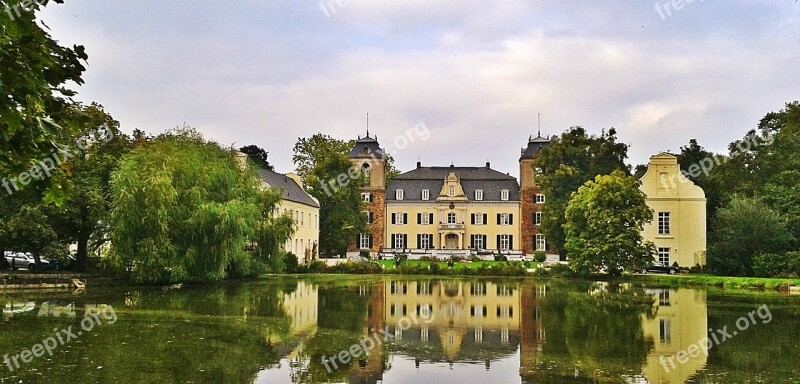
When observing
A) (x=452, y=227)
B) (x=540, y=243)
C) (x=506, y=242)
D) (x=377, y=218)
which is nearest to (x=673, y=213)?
(x=540, y=243)

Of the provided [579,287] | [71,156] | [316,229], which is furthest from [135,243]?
[316,229]

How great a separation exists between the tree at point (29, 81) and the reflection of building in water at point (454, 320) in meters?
8.62

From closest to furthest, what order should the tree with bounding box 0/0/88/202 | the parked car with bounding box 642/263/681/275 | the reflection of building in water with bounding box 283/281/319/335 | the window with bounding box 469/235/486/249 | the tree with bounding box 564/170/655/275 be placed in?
the tree with bounding box 0/0/88/202
the reflection of building in water with bounding box 283/281/319/335
the tree with bounding box 564/170/655/275
the parked car with bounding box 642/263/681/275
the window with bounding box 469/235/486/249

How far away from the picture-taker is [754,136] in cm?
5238

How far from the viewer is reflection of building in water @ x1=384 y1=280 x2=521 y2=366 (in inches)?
585

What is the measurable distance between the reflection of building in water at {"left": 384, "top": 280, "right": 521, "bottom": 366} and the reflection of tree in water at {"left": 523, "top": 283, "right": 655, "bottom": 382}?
3.40 ft

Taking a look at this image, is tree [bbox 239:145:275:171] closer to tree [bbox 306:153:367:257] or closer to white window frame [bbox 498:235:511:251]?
tree [bbox 306:153:367:257]

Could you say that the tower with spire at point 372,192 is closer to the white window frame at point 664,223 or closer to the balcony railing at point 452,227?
the balcony railing at point 452,227

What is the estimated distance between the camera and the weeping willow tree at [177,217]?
28.5 metres

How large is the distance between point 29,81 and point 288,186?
44.7m

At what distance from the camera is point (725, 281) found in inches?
1406

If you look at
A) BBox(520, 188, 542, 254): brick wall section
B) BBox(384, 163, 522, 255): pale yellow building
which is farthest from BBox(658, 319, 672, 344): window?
BBox(384, 163, 522, 255): pale yellow building

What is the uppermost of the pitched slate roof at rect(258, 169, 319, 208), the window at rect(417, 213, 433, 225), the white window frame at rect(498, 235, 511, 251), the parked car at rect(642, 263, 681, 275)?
the pitched slate roof at rect(258, 169, 319, 208)

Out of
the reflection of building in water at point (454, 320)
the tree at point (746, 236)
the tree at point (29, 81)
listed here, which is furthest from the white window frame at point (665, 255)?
the tree at point (29, 81)
